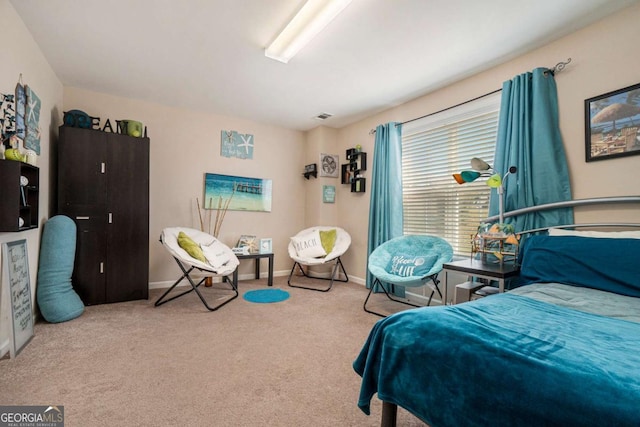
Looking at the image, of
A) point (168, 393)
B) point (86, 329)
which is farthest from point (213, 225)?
point (168, 393)

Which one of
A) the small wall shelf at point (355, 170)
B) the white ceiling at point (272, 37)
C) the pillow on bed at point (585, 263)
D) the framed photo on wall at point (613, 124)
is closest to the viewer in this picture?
the pillow on bed at point (585, 263)

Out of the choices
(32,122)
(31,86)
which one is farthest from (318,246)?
(31,86)

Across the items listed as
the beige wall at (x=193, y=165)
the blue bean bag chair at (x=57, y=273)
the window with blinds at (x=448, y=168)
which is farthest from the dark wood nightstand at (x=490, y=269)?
the blue bean bag chair at (x=57, y=273)

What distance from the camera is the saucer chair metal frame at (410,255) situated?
2705 mm

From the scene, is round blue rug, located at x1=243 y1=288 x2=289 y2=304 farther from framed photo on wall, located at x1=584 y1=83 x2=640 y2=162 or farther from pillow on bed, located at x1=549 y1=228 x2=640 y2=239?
framed photo on wall, located at x1=584 y1=83 x2=640 y2=162

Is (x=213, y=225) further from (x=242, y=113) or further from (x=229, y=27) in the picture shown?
(x=229, y=27)

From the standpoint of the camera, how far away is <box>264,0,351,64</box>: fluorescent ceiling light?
1997 millimetres

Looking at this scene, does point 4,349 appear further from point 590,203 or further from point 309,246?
point 590,203

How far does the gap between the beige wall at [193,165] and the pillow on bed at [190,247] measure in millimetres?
957

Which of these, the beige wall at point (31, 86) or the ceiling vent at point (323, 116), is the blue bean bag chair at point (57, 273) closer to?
the beige wall at point (31, 86)

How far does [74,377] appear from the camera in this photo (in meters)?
1.79

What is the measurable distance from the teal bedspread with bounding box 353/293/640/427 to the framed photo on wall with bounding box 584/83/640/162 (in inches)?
55.9

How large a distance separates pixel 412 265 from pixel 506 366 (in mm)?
2131

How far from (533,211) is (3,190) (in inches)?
150
